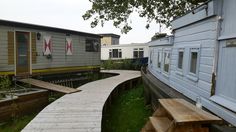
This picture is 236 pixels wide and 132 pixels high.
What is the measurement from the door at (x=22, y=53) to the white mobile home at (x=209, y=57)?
6.47m

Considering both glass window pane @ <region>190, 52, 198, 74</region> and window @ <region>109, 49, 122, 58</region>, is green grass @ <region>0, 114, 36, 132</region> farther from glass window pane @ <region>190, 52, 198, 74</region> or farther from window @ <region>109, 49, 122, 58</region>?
window @ <region>109, 49, 122, 58</region>

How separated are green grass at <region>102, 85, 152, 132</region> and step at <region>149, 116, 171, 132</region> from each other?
2.09 metres

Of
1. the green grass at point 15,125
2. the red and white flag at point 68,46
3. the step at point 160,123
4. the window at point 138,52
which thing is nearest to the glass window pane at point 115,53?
the window at point 138,52

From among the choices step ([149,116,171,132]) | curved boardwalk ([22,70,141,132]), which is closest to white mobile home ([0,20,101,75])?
curved boardwalk ([22,70,141,132])

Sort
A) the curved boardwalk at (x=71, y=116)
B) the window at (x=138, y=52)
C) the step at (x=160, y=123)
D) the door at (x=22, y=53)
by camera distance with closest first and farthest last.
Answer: the step at (x=160, y=123) < the curved boardwalk at (x=71, y=116) < the door at (x=22, y=53) < the window at (x=138, y=52)

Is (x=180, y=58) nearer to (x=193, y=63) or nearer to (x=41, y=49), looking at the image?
(x=193, y=63)

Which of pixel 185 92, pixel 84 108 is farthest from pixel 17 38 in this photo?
pixel 185 92

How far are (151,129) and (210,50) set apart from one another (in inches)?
59.7

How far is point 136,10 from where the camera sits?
16000 mm

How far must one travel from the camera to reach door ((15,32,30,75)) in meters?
9.95

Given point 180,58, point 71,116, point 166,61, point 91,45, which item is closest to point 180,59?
point 180,58

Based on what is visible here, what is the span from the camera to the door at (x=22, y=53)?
392 inches

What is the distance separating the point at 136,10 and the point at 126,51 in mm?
10943

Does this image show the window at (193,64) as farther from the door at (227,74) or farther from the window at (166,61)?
the window at (166,61)
